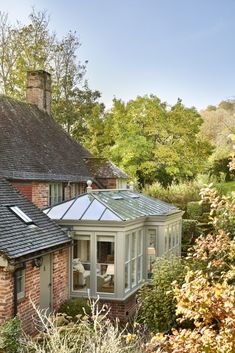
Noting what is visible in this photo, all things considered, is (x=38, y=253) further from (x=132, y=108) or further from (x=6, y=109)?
(x=132, y=108)

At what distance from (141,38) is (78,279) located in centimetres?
992

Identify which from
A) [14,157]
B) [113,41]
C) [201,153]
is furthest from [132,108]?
[14,157]

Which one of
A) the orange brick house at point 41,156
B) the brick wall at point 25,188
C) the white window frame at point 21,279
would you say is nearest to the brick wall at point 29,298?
the white window frame at point 21,279

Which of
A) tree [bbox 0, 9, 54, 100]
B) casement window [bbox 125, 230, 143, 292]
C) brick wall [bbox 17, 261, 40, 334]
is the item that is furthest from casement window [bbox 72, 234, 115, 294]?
tree [bbox 0, 9, 54, 100]

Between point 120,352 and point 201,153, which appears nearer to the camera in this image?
point 120,352

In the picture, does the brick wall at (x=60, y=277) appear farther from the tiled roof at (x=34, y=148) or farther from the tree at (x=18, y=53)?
the tree at (x=18, y=53)

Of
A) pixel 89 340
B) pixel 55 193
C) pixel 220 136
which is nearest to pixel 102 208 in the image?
pixel 55 193

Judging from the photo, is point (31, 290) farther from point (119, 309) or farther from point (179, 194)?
point (179, 194)

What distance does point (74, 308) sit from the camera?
1347 cm

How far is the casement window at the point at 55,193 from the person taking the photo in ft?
62.2

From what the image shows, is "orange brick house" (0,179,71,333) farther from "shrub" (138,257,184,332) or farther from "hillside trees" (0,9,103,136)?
"hillside trees" (0,9,103,136)

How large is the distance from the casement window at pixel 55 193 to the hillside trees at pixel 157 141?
14.1 metres

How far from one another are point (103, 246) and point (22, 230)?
130 inches

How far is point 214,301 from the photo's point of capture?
5246 mm
